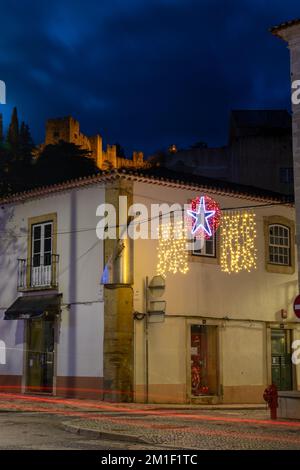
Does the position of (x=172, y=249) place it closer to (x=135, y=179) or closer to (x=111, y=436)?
(x=135, y=179)

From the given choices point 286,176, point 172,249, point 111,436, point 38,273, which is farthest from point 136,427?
point 286,176

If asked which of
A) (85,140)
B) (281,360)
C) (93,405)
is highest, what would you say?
(85,140)

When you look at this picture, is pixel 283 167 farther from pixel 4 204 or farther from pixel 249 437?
pixel 249 437

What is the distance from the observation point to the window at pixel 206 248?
23.4 m

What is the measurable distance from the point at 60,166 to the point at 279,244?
97.2 ft

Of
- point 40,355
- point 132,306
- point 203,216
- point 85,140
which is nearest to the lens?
point 132,306

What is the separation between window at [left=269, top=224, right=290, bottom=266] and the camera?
83.7ft

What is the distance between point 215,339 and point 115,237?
4.97 metres

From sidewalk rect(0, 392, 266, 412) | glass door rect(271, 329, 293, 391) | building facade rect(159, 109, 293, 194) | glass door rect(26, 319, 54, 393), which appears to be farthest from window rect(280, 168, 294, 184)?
glass door rect(26, 319, 54, 393)

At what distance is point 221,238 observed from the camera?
24172mm

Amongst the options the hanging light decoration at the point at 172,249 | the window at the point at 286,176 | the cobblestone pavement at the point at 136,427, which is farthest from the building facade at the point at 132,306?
the window at the point at 286,176

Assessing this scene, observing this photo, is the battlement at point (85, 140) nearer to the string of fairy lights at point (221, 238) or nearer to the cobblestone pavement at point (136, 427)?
the string of fairy lights at point (221, 238)

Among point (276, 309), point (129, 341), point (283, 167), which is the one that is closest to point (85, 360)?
point (129, 341)

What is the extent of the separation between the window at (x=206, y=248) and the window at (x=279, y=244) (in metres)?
2.51
